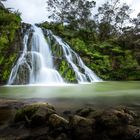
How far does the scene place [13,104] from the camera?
39.7 feet

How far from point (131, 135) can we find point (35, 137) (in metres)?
2.47

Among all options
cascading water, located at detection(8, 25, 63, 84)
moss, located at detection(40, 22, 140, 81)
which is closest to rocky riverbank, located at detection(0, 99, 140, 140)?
cascading water, located at detection(8, 25, 63, 84)

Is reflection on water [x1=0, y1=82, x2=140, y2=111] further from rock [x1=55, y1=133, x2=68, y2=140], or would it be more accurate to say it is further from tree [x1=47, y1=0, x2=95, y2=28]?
tree [x1=47, y1=0, x2=95, y2=28]

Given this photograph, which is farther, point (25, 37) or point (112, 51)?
point (112, 51)

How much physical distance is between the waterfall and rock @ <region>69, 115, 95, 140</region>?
20.5m

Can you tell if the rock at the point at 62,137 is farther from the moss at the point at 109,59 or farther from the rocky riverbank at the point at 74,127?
the moss at the point at 109,59

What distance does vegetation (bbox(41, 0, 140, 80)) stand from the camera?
37906 millimetres

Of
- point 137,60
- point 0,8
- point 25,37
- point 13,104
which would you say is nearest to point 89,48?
point 137,60

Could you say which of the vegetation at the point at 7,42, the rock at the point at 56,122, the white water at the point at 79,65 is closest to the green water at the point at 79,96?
the rock at the point at 56,122

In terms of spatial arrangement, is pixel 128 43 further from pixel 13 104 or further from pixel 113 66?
pixel 13 104

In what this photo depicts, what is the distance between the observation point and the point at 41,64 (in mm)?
30656

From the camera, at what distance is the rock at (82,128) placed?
7.01 meters

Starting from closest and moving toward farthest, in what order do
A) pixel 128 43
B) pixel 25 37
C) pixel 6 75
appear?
→ pixel 6 75, pixel 25 37, pixel 128 43

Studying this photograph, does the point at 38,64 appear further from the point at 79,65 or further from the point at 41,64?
the point at 79,65
